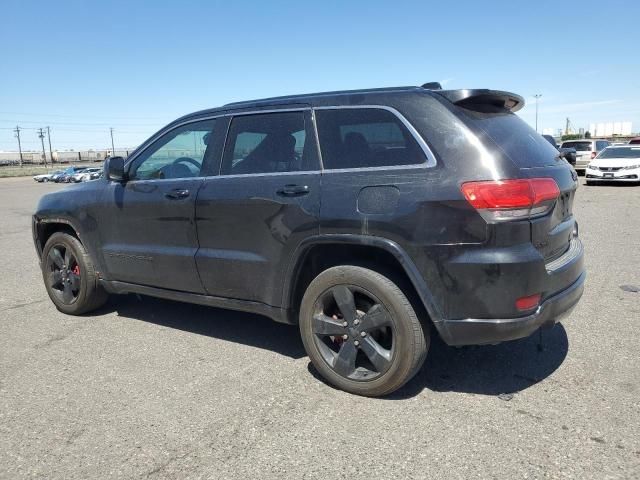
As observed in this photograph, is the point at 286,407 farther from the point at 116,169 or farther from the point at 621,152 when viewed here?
the point at 621,152

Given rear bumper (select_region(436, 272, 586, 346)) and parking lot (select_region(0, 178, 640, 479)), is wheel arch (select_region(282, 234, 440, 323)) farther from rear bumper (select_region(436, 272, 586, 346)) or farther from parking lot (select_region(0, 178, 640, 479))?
parking lot (select_region(0, 178, 640, 479))

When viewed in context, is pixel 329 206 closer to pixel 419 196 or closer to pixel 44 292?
pixel 419 196

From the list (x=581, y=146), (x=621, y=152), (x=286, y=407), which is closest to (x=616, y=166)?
(x=621, y=152)

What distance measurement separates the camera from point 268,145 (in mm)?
3660

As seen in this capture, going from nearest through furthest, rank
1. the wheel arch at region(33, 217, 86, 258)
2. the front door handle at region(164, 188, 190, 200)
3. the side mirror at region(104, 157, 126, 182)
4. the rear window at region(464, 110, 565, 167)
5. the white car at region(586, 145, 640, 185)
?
the rear window at region(464, 110, 565, 167), the front door handle at region(164, 188, 190, 200), the side mirror at region(104, 157, 126, 182), the wheel arch at region(33, 217, 86, 258), the white car at region(586, 145, 640, 185)

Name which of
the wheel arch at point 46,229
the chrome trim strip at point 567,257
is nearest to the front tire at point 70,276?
the wheel arch at point 46,229

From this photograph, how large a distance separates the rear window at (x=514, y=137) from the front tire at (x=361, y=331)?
102 centimetres

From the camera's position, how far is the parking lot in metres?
2.55

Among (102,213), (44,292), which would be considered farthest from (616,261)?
(44,292)

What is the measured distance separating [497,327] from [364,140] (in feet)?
4.44

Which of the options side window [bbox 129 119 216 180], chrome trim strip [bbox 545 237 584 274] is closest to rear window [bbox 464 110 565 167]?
chrome trim strip [bbox 545 237 584 274]

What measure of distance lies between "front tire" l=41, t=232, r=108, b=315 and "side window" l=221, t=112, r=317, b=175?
195cm

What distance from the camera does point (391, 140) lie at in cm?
313

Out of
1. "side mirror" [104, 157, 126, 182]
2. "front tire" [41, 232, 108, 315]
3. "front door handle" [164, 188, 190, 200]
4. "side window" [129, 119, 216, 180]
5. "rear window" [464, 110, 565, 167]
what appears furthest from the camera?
"front tire" [41, 232, 108, 315]
